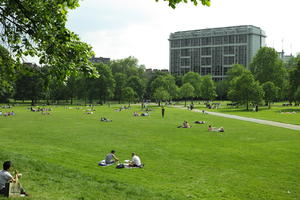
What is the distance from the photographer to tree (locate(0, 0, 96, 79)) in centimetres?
945

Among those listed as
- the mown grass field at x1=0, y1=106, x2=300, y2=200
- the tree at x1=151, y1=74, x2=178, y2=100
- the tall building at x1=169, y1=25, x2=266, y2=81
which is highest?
the tall building at x1=169, y1=25, x2=266, y2=81

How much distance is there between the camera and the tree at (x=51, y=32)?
9.45m

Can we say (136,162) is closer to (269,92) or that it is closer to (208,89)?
(269,92)

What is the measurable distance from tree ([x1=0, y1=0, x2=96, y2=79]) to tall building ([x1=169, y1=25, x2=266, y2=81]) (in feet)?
536

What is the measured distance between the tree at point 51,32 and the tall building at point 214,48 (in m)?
163

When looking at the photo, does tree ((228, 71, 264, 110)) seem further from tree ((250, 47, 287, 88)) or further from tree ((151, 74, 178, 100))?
tree ((151, 74, 178, 100))

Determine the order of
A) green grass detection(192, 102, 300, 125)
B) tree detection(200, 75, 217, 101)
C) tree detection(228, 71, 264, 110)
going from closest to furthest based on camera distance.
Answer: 1. green grass detection(192, 102, 300, 125)
2. tree detection(228, 71, 264, 110)
3. tree detection(200, 75, 217, 101)

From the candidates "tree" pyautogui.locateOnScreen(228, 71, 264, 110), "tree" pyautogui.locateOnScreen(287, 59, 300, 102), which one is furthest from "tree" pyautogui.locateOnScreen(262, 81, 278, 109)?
"tree" pyautogui.locateOnScreen(228, 71, 264, 110)

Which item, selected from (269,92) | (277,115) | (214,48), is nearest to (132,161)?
(277,115)

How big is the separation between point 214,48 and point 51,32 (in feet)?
563

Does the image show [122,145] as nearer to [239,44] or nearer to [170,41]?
[239,44]

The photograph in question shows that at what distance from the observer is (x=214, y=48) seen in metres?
174

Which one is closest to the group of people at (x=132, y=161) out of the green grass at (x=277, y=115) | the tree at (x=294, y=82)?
the green grass at (x=277, y=115)

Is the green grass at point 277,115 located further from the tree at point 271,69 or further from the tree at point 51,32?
the tree at point 51,32
